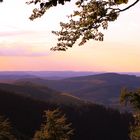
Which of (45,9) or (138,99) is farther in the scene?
(138,99)

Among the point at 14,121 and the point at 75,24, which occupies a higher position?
the point at 75,24

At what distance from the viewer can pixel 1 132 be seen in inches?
2290

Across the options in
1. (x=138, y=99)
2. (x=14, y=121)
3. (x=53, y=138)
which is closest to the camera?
(x=138, y=99)

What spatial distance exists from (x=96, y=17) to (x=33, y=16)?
5.34ft

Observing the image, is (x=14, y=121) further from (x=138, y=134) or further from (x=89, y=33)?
(x=89, y=33)

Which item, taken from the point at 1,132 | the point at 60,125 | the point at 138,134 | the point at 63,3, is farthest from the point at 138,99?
the point at 1,132

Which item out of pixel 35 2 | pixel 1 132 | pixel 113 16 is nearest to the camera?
pixel 35 2

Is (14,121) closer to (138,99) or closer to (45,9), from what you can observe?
(138,99)

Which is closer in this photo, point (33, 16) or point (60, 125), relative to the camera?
point (33, 16)

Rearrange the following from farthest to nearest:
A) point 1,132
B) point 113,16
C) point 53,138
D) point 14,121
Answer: point 14,121 < point 1,132 < point 53,138 < point 113,16

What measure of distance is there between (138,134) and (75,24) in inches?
950

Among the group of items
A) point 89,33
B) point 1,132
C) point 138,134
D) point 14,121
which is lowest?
point 14,121

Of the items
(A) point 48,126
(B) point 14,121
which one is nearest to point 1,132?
(A) point 48,126

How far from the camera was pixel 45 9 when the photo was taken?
416 inches
